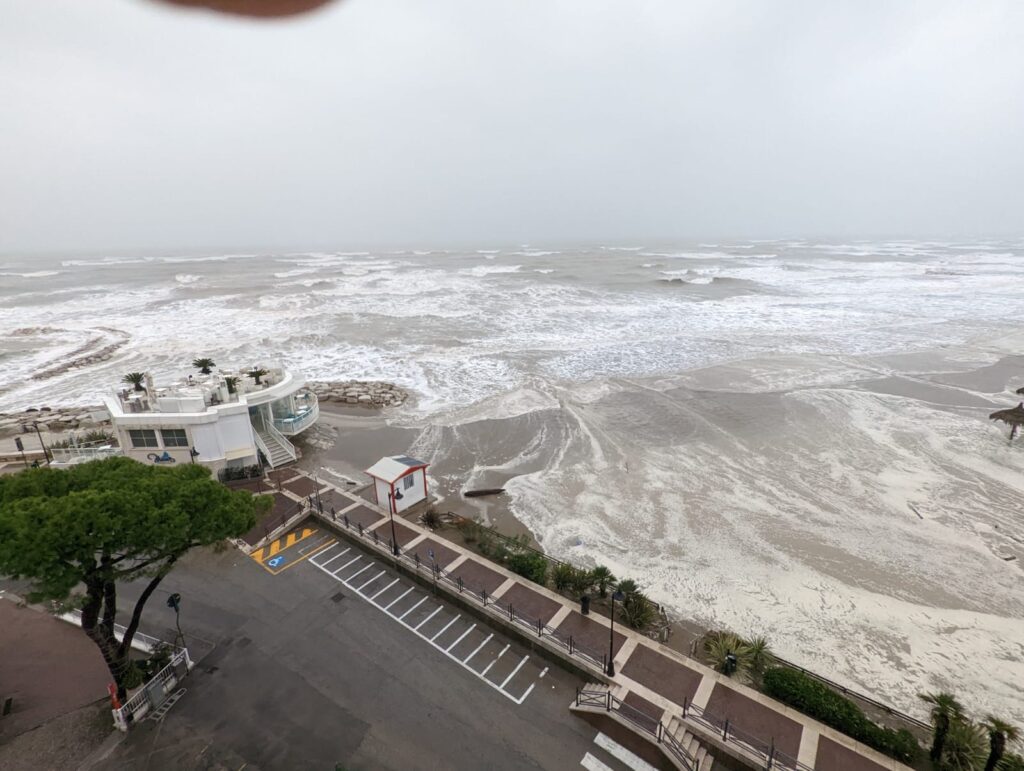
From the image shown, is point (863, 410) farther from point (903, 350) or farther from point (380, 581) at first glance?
point (380, 581)

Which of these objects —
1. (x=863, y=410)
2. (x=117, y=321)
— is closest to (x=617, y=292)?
(x=863, y=410)

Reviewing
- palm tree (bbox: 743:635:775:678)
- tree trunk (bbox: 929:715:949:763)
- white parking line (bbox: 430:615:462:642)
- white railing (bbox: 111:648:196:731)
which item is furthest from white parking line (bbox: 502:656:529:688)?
tree trunk (bbox: 929:715:949:763)

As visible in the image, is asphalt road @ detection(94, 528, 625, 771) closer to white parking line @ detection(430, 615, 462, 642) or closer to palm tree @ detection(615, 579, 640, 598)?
white parking line @ detection(430, 615, 462, 642)

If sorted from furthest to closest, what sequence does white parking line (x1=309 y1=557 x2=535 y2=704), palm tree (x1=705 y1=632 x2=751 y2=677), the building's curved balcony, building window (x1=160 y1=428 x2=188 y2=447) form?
the building's curved balcony < building window (x1=160 y1=428 x2=188 y2=447) < palm tree (x1=705 y1=632 x2=751 y2=677) < white parking line (x1=309 y1=557 x2=535 y2=704)

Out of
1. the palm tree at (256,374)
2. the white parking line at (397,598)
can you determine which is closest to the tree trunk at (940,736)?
the white parking line at (397,598)

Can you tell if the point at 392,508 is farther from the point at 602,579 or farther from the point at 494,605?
the point at 602,579
